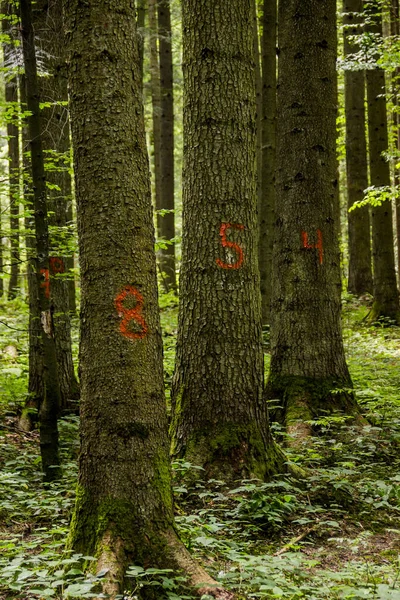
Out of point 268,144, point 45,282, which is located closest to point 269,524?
point 45,282

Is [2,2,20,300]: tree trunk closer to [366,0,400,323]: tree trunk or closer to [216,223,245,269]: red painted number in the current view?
[216,223,245,269]: red painted number

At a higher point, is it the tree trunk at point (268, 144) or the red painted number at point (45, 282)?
the tree trunk at point (268, 144)

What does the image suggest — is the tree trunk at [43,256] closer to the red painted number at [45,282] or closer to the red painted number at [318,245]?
the red painted number at [45,282]

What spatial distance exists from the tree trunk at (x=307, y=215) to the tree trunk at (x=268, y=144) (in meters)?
5.61

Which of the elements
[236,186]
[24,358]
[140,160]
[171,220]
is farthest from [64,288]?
[171,220]

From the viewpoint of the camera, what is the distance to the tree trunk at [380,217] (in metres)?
14.0

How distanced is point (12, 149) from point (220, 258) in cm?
1308

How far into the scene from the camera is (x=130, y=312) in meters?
3.47

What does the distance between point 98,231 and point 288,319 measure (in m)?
4.21

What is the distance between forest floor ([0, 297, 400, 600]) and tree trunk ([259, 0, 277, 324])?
614 cm

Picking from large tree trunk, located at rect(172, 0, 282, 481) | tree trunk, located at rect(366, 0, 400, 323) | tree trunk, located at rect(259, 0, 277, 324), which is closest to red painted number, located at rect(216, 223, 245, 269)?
large tree trunk, located at rect(172, 0, 282, 481)

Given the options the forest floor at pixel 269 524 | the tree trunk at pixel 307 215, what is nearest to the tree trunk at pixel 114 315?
the forest floor at pixel 269 524


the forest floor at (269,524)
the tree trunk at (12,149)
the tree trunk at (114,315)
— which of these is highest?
the tree trunk at (12,149)

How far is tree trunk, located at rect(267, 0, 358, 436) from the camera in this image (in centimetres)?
719
